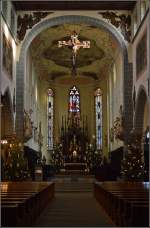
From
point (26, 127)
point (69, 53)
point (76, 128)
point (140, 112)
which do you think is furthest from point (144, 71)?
point (76, 128)

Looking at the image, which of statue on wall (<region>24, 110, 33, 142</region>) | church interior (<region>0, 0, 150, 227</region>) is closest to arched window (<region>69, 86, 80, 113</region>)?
church interior (<region>0, 0, 150, 227</region>)

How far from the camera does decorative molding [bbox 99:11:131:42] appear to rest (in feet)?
87.7

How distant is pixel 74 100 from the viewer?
4509cm

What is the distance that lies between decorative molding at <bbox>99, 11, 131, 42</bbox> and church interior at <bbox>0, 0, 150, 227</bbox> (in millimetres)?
58

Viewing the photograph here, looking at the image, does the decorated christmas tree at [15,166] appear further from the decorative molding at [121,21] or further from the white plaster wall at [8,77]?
the decorative molding at [121,21]

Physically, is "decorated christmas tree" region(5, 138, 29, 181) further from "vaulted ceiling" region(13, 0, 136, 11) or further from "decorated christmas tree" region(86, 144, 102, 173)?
"decorated christmas tree" region(86, 144, 102, 173)

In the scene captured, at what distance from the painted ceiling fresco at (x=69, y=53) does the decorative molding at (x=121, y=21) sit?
3201mm

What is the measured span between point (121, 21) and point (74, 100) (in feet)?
61.8

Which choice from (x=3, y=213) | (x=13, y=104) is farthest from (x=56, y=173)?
(x=3, y=213)

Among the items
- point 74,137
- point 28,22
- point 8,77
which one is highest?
point 28,22

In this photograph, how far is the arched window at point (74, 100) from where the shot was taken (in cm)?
4500

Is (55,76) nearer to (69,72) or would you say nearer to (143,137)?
(69,72)

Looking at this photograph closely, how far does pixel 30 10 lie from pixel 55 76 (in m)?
17.1

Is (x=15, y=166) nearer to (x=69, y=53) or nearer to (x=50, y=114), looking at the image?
(x=69, y=53)
